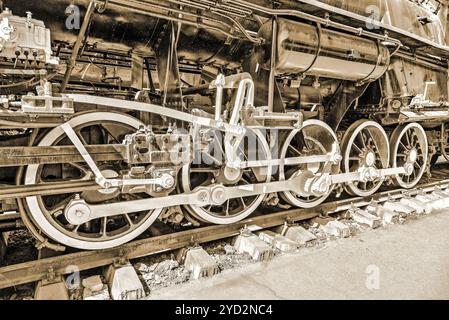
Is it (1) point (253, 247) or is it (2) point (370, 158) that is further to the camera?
(2) point (370, 158)

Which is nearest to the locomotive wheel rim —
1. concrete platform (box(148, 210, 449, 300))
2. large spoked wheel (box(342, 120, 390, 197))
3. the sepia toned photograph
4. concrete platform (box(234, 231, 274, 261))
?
the sepia toned photograph

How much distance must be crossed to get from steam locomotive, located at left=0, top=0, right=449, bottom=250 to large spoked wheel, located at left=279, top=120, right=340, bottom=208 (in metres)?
0.02

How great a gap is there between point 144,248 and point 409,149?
405 centimetres

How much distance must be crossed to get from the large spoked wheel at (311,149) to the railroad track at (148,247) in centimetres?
11

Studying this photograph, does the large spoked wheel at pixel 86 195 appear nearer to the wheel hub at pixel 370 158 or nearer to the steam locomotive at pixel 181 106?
the steam locomotive at pixel 181 106

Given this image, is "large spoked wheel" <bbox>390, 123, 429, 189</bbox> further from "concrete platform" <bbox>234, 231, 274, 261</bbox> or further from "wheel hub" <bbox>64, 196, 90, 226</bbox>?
"wheel hub" <bbox>64, 196, 90, 226</bbox>

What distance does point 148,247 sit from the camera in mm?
2406

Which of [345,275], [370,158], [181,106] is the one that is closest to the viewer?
[345,275]

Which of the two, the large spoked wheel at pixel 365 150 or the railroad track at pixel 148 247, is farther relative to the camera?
the large spoked wheel at pixel 365 150

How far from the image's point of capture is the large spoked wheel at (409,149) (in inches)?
170

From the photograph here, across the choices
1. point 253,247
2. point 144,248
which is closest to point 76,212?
point 144,248

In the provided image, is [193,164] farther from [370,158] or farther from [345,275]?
[370,158]

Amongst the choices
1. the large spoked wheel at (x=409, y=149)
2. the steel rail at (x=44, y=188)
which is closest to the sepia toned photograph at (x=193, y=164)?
the steel rail at (x=44, y=188)
